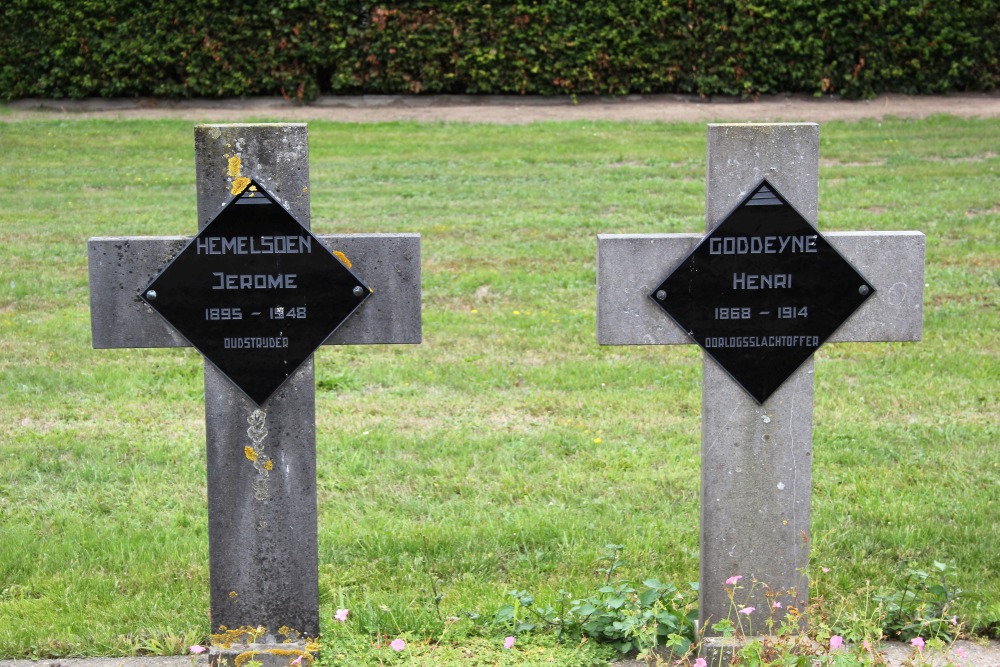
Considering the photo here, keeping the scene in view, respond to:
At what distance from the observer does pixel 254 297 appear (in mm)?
3500

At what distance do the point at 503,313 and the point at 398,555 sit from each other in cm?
358

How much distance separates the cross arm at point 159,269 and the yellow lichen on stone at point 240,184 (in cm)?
24

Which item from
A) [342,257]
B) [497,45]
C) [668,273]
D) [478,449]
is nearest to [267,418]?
[342,257]

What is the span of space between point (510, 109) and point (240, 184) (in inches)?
588

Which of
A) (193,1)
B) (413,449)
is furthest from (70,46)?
(413,449)

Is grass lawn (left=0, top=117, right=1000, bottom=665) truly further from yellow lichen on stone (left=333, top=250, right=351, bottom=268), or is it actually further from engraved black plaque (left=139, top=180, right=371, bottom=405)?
yellow lichen on stone (left=333, top=250, right=351, bottom=268)

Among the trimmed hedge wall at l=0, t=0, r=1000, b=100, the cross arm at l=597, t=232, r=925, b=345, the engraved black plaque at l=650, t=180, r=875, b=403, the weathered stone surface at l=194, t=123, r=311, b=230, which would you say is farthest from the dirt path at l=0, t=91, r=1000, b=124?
the weathered stone surface at l=194, t=123, r=311, b=230

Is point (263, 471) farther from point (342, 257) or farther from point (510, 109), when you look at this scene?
point (510, 109)

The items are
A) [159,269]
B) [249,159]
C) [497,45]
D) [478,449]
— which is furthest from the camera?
[497,45]

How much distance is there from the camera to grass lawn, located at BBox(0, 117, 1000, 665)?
13.6 feet

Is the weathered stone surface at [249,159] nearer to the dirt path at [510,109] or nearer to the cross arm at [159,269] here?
the cross arm at [159,269]

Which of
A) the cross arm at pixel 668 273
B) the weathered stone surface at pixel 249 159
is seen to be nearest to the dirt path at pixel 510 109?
the cross arm at pixel 668 273

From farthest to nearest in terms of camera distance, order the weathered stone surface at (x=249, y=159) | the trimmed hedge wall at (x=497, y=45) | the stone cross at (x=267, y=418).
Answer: the trimmed hedge wall at (x=497, y=45)
the stone cross at (x=267, y=418)
the weathered stone surface at (x=249, y=159)

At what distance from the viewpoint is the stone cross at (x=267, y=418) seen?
11.5 ft
